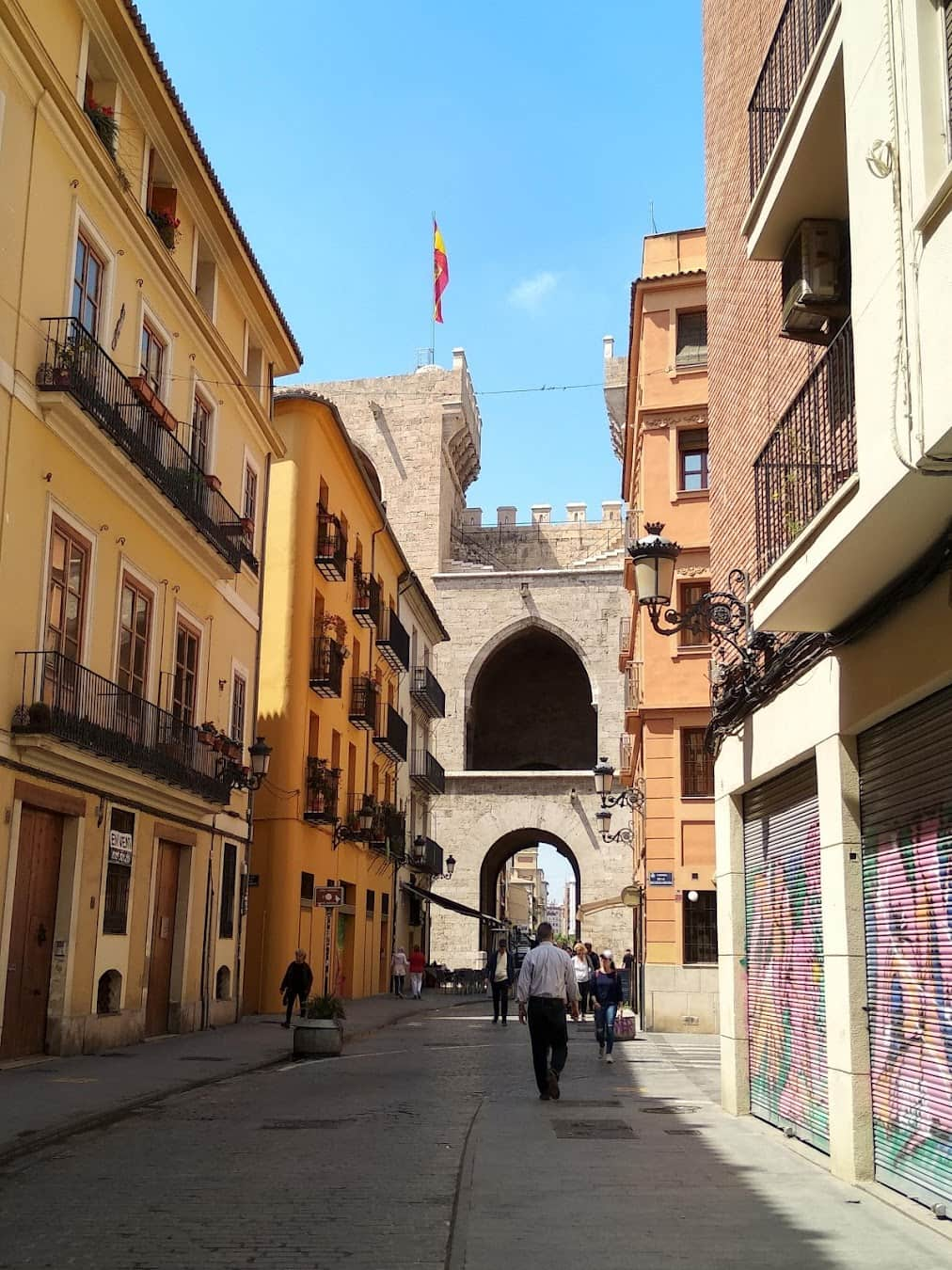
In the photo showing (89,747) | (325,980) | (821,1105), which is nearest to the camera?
(821,1105)

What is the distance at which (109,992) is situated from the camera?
60.5ft

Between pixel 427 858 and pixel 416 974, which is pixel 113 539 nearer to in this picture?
pixel 416 974

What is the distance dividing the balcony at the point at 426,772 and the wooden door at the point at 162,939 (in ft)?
76.1

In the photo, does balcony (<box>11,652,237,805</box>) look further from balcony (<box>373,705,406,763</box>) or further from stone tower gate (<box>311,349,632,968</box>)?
stone tower gate (<box>311,349,632,968</box>)

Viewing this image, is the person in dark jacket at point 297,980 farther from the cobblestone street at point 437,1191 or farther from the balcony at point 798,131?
the balcony at point 798,131

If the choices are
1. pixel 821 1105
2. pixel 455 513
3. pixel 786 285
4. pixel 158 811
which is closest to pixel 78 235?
pixel 158 811

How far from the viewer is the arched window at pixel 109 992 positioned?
18.1 m

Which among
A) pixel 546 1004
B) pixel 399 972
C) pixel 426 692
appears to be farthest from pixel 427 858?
pixel 546 1004

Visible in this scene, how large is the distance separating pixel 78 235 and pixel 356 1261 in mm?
13906

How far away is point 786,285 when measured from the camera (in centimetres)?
980

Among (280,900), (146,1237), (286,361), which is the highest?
(286,361)

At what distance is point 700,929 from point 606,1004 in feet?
25.6

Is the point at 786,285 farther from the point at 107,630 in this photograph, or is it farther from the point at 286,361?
the point at 286,361

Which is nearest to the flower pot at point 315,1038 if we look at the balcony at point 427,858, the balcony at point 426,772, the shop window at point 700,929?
the shop window at point 700,929
